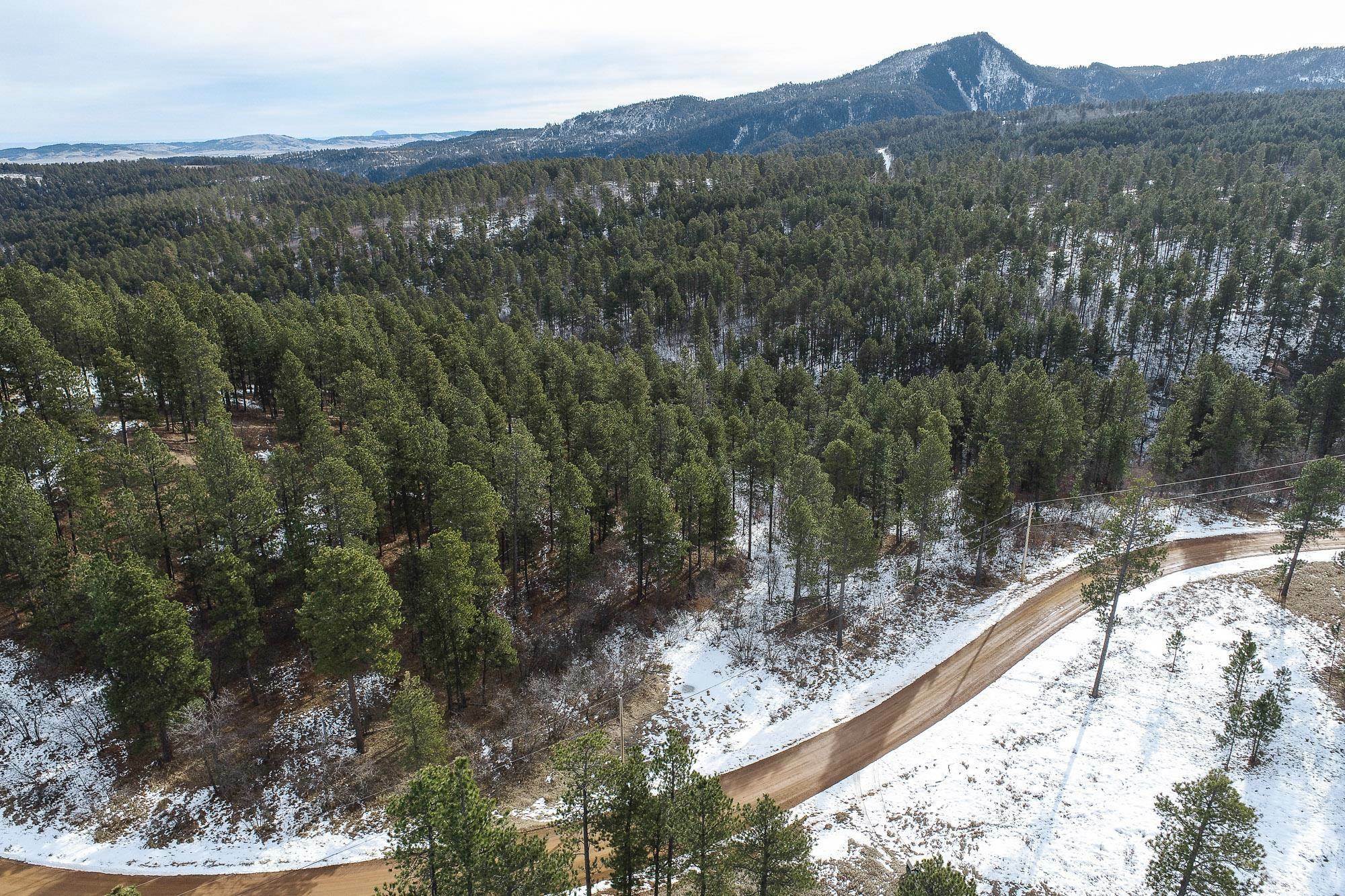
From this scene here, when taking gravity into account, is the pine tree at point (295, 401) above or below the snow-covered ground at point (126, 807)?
above

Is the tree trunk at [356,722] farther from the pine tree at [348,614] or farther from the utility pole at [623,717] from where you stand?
the utility pole at [623,717]

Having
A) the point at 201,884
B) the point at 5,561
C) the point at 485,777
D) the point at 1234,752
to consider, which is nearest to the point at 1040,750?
the point at 1234,752

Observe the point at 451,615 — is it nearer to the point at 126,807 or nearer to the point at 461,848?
the point at 461,848

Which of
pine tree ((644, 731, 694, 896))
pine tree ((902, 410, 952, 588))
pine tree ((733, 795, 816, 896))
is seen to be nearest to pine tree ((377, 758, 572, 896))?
pine tree ((644, 731, 694, 896))

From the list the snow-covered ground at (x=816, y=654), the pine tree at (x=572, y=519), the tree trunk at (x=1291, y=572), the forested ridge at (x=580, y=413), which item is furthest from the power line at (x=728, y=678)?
the tree trunk at (x=1291, y=572)

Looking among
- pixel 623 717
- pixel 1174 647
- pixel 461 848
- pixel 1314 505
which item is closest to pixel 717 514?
pixel 623 717

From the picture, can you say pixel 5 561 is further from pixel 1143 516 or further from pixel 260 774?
pixel 1143 516

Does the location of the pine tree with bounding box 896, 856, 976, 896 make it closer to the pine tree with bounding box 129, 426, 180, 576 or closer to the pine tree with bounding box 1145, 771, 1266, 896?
the pine tree with bounding box 1145, 771, 1266, 896
